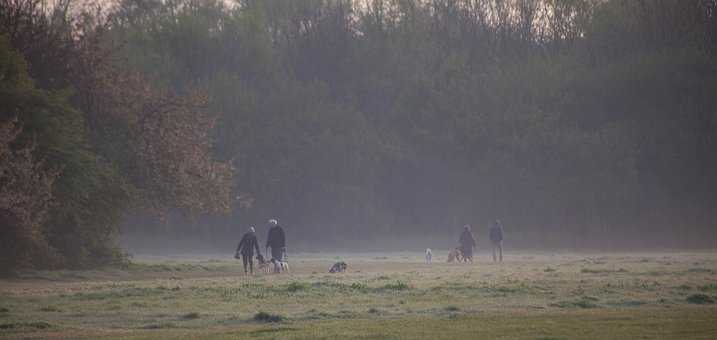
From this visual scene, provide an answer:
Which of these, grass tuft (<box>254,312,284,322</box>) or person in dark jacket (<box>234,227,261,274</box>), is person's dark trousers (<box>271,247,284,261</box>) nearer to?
person in dark jacket (<box>234,227,261,274</box>)

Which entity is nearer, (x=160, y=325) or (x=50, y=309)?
(x=160, y=325)

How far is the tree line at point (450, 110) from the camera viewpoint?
7756 cm

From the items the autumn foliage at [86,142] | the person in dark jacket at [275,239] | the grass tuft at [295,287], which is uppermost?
the autumn foliage at [86,142]

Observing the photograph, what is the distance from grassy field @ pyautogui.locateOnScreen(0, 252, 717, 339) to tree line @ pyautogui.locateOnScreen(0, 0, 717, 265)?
43.4 m

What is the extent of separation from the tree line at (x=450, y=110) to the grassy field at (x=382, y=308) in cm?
4342

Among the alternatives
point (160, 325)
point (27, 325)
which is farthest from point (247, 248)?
point (27, 325)

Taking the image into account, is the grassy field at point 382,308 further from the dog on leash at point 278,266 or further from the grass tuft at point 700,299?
the dog on leash at point 278,266

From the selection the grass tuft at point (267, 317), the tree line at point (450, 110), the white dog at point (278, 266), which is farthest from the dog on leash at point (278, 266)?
the tree line at point (450, 110)

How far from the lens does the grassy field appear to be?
19.7 metres

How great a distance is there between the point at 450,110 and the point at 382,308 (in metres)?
58.6

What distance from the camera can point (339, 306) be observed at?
24531 millimetres

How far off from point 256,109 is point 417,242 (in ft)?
52.5

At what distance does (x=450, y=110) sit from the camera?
268 feet

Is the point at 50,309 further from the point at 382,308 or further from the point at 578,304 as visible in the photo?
the point at 578,304
